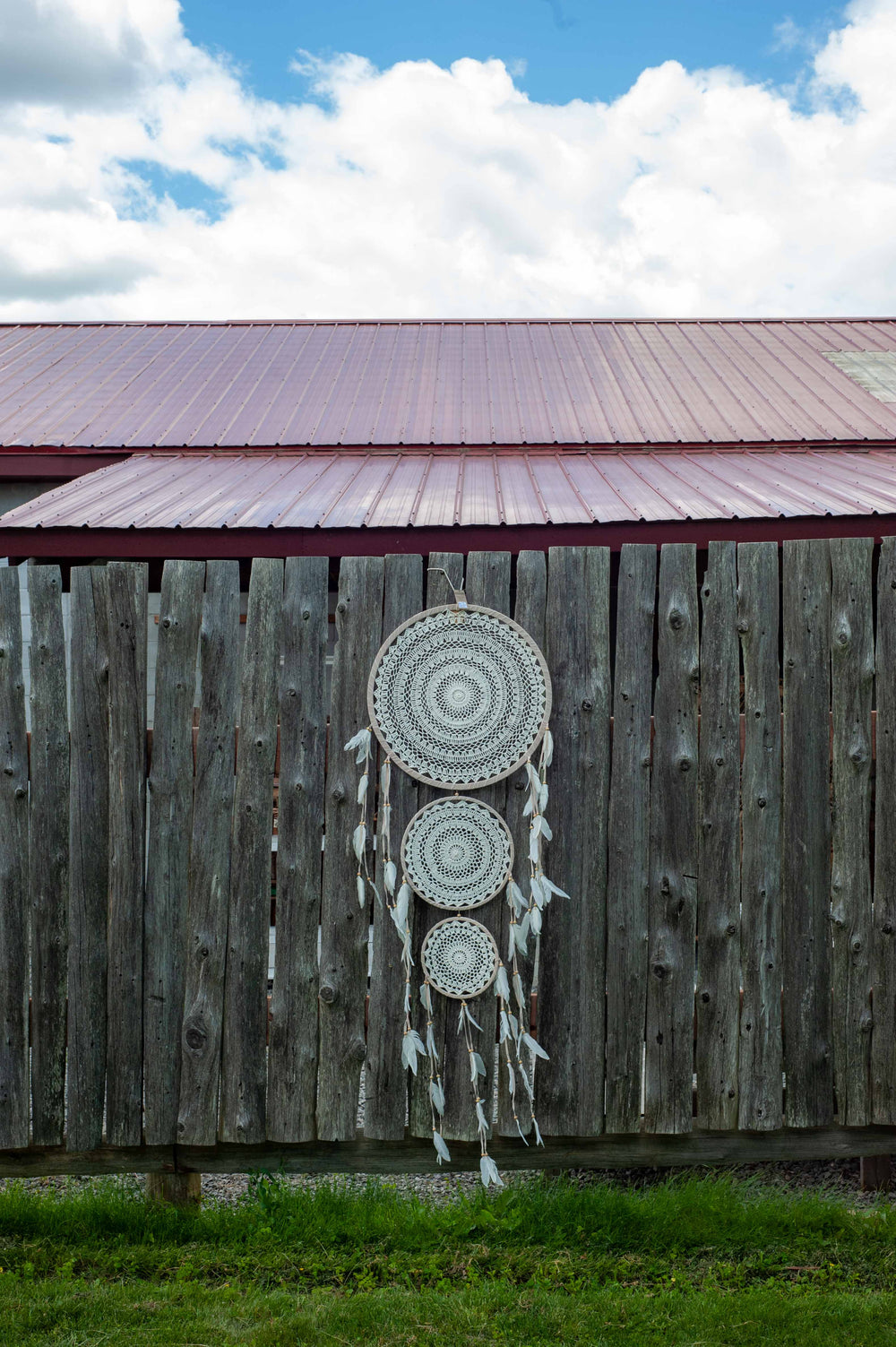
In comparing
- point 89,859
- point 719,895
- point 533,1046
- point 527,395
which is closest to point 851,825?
point 719,895

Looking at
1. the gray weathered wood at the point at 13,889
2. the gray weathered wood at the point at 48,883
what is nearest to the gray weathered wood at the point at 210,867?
the gray weathered wood at the point at 48,883

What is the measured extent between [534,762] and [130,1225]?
196 cm

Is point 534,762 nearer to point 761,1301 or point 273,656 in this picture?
point 273,656

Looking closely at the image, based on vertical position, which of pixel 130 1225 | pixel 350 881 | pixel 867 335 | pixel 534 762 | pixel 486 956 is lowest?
pixel 130 1225

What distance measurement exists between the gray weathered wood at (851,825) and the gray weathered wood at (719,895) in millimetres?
348

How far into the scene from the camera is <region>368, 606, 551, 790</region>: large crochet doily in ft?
9.52

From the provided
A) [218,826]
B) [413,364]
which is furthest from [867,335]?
[218,826]

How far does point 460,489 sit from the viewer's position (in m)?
4.77

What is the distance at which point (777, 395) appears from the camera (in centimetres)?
732

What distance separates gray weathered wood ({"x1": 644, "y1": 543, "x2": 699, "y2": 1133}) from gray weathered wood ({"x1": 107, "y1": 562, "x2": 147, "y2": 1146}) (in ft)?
5.53

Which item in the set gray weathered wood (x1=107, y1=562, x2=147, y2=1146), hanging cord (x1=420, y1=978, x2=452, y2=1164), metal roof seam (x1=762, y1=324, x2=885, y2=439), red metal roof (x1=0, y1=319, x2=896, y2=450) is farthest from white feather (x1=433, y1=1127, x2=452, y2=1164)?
metal roof seam (x1=762, y1=324, x2=885, y2=439)

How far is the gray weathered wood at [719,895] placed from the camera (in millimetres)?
2955

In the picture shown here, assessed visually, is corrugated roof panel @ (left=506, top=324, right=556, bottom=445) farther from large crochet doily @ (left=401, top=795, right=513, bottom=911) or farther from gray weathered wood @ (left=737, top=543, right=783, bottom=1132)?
large crochet doily @ (left=401, top=795, right=513, bottom=911)

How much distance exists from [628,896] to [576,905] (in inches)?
6.9
